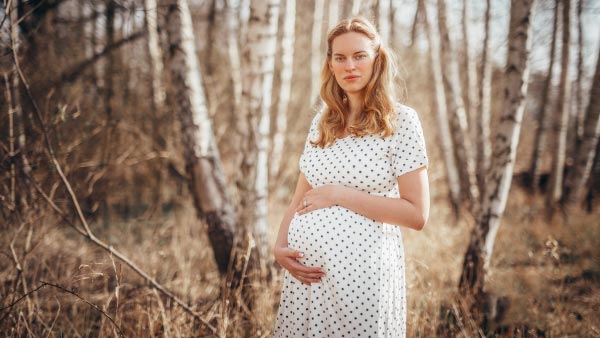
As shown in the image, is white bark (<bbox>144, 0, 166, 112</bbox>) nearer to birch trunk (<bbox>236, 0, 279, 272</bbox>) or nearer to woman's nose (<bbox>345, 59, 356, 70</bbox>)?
birch trunk (<bbox>236, 0, 279, 272</bbox>)

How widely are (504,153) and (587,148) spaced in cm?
407

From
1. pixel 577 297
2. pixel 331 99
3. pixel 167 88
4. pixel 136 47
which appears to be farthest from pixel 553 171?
pixel 136 47

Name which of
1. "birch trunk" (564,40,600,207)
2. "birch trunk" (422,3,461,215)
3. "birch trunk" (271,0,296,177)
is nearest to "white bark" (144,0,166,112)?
"birch trunk" (271,0,296,177)

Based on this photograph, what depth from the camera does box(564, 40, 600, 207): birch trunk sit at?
5805 mm

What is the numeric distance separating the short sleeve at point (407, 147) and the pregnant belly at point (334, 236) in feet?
0.95

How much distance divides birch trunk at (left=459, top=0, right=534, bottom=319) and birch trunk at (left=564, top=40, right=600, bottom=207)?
148 inches

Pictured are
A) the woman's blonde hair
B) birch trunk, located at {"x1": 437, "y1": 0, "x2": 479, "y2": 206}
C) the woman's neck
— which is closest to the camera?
the woman's blonde hair

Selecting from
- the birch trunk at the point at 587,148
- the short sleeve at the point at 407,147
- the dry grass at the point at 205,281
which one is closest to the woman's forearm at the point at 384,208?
the short sleeve at the point at 407,147

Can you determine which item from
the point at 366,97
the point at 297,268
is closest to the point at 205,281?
the point at 297,268

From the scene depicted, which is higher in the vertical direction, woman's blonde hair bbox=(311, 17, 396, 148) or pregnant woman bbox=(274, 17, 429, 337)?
woman's blonde hair bbox=(311, 17, 396, 148)

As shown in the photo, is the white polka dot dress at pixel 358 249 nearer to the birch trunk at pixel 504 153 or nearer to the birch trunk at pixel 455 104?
the birch trunk at pixel 504 153

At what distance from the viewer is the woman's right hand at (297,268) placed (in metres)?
1.84

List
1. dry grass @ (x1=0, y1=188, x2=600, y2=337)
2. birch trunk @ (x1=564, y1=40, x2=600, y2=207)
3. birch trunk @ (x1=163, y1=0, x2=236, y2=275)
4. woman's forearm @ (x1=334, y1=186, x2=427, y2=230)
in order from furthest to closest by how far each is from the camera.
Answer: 1. birch trunk @ (x1=564, y1=40, x2=600, y2=207)
2. birch trunk @ (x1=163, y1=0, x2=236, y2=275)
3. dry grass @ (x1=0, y1=188, x2=600, y2=337)
4. woman's forearm @ (x1=334, y1=186, x2=427, y2=230)

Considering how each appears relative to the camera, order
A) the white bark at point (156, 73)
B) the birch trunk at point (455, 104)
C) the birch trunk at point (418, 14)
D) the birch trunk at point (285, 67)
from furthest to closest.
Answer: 1. the white bark at point (156, 73)
2. the birch trunk at point (418, 14)
3. the birch trunk at point (455, 104)
4. the birch trunk at point (285, 67)
